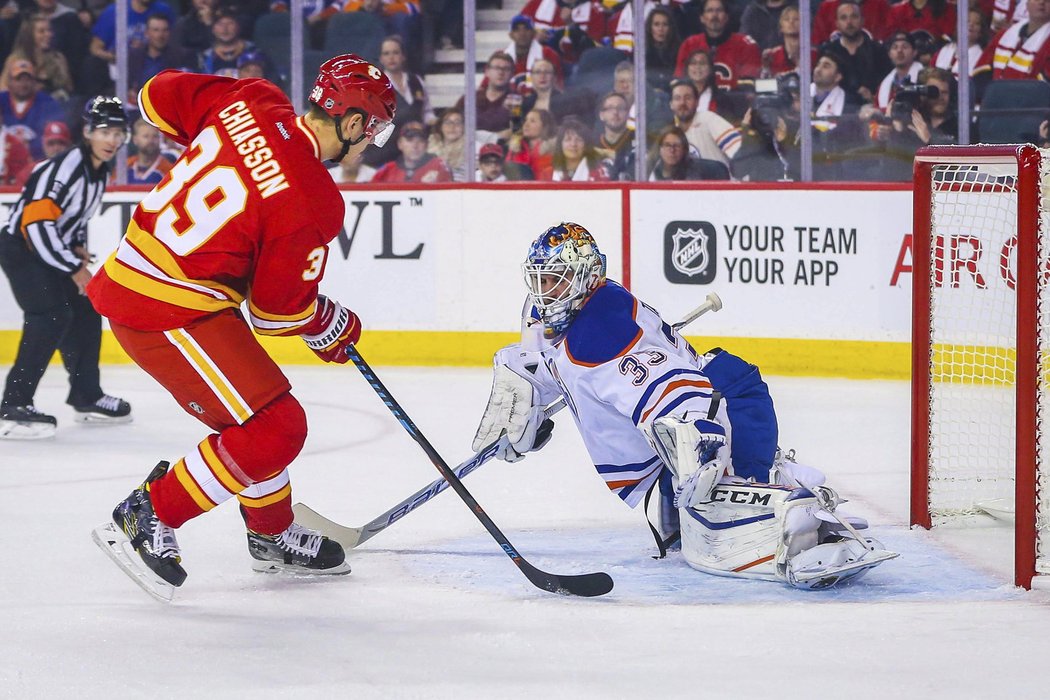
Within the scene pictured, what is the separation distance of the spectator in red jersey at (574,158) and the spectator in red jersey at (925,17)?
133cm

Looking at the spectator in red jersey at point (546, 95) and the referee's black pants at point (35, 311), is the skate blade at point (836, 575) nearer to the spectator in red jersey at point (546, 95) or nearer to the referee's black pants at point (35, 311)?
the referee's black pants at point (35, 311)

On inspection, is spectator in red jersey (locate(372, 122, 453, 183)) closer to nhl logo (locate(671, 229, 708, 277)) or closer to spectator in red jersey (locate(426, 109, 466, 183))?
spectator in red jersey (locate(426, 109, 466, 183))

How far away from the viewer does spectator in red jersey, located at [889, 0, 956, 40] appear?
602 centimetres

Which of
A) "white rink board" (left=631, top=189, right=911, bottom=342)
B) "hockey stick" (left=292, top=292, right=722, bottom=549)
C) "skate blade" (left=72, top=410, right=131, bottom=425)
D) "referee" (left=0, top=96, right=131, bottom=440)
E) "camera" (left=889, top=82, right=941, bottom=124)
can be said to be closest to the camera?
"hockey stick" (left=292, top=292, right=722, bottom=549)

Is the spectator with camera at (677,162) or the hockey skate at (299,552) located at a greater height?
the spectator with camera at (677,162)

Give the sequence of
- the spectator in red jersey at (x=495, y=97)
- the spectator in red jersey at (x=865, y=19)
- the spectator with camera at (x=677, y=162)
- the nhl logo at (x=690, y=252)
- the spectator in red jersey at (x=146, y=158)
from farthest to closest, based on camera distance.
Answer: the spectator in red jersey at (x=146, y=158), the spectator in red jersey at (x=495, y=97), the spectator with camera at (x=677, y=162), the spectator in red jersey at (x=865, y=19), the nhl logo at (x=690, y=252)

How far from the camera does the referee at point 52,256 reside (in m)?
4.77

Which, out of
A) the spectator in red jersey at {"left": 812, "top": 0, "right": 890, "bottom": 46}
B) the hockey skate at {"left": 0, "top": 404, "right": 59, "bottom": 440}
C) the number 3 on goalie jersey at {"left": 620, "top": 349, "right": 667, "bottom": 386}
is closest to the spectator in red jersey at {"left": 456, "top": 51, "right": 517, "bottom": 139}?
the spectator in red jersey at {"left": 812, "top": 0, "right": 890, "bottom": 46}

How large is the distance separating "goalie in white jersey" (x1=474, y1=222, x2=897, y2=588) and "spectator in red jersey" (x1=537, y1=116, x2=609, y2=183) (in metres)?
3.37

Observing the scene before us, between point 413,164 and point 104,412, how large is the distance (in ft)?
6.82

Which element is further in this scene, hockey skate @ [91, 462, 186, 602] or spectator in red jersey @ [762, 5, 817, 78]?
spectator in red jersey @ [762, 5, 817, 78]

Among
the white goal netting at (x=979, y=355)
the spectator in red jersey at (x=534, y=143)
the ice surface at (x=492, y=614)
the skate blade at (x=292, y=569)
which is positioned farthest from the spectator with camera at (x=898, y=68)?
the skate blade at (x=292, y=569)

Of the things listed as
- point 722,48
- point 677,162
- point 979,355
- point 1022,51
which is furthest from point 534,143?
point 979,355

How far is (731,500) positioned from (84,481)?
2.02 meters
